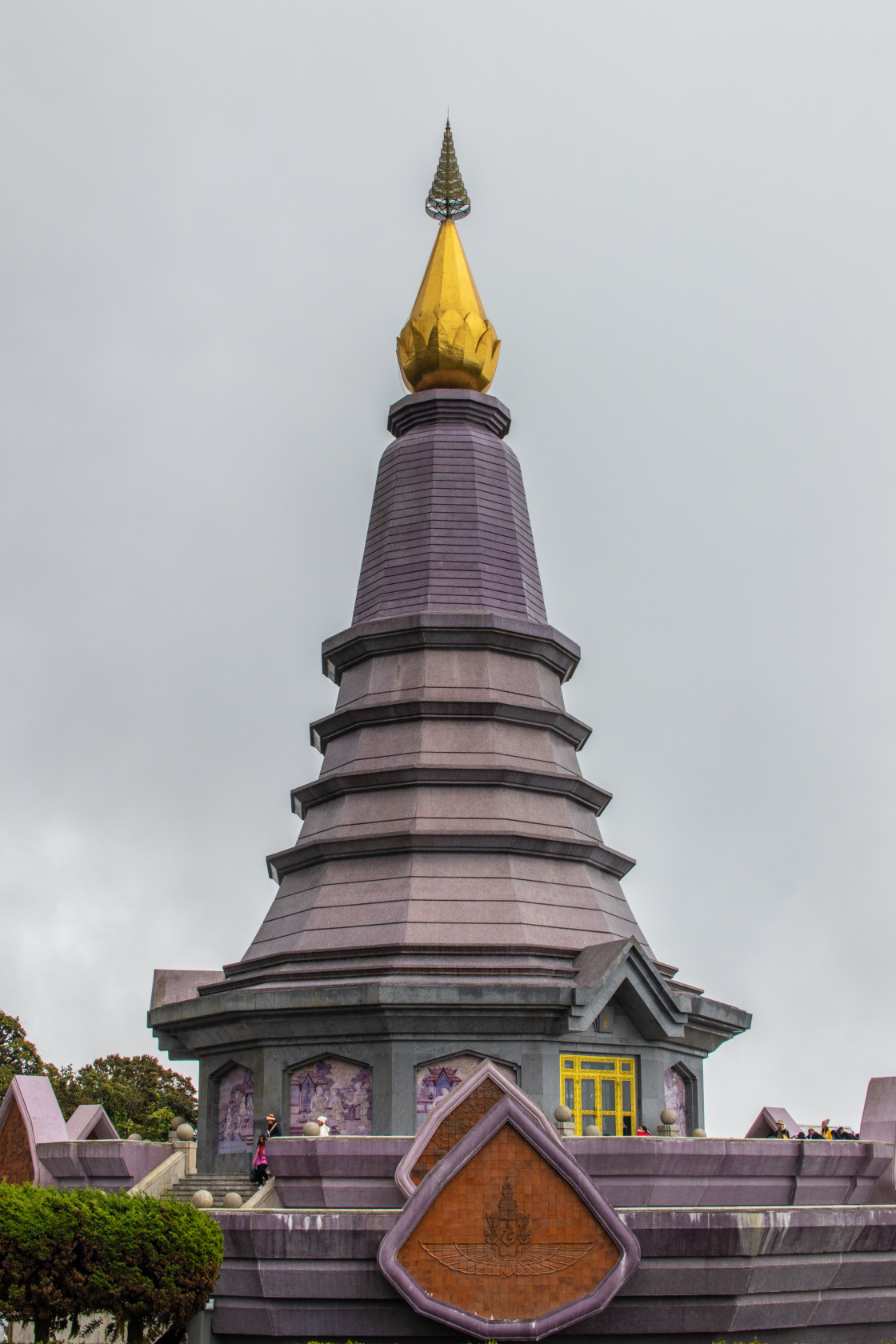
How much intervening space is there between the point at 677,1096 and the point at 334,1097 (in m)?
6.99

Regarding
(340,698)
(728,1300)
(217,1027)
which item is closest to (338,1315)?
(728,1300)

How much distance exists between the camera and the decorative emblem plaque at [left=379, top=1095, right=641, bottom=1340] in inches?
733

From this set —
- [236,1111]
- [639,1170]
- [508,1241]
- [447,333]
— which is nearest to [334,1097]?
[236,1111]

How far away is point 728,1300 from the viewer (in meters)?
20.0

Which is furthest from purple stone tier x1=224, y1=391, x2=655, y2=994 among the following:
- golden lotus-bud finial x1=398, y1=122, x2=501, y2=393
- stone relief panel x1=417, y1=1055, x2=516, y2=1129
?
stone relief panel x1=417, y1=1055, x2=516, y2=1129

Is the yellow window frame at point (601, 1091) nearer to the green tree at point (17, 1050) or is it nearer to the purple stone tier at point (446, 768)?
the purple stone tier at point (446, 768)

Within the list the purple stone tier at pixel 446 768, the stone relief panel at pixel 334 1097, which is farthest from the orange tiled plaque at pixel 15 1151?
the stone relief panel at pixel 334 1097

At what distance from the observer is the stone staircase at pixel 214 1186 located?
2262 centimetres

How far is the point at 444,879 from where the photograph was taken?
26219 millimetres

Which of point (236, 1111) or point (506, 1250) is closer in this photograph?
point (506, 1250)

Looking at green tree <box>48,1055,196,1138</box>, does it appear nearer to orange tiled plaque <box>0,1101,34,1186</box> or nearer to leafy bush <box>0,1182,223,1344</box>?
orange tiled plaque <box>0,1101,34,1186</box>

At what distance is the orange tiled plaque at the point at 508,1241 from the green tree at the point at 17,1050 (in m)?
39.4

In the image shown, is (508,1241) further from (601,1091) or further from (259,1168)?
(601,1091)

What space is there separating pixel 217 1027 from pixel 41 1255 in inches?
332
